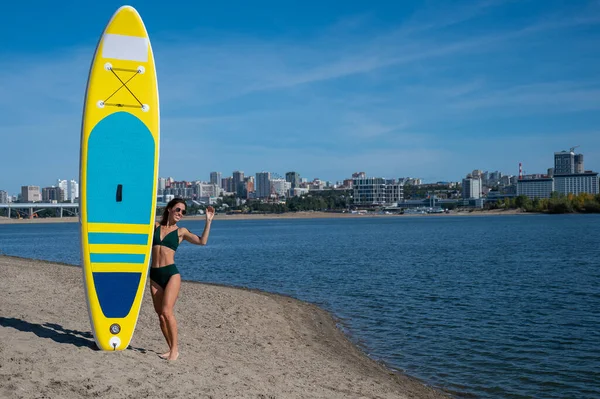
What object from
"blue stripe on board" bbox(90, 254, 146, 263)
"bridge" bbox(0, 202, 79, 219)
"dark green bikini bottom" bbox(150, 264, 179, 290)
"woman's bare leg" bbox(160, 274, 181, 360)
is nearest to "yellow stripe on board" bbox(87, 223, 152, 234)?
"blue stripe on board" bbox(90, 254, 146, 263)

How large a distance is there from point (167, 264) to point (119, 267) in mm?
961

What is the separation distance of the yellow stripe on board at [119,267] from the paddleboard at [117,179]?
12 millimetres

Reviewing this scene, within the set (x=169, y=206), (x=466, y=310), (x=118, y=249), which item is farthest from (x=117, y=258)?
(x=466, y=310)

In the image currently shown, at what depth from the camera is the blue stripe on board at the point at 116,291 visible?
26.2 ft

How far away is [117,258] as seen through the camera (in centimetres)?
805

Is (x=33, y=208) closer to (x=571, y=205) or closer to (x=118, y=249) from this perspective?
(x=571, y=205)

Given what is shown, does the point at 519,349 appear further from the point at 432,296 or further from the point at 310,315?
the point at 432,296

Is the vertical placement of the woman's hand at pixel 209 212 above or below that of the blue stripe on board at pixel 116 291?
above

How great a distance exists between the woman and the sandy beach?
24.8 inches

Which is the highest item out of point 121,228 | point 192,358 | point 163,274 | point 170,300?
point 121,228

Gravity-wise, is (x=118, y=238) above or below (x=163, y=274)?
above

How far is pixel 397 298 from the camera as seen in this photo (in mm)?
19391

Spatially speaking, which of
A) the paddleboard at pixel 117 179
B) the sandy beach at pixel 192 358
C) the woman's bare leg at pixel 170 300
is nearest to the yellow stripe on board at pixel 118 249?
the paddleboard at pixel 117 179

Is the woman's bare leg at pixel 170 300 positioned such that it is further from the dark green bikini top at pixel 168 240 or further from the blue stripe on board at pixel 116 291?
the blue stripe on board at pixel 116 291
